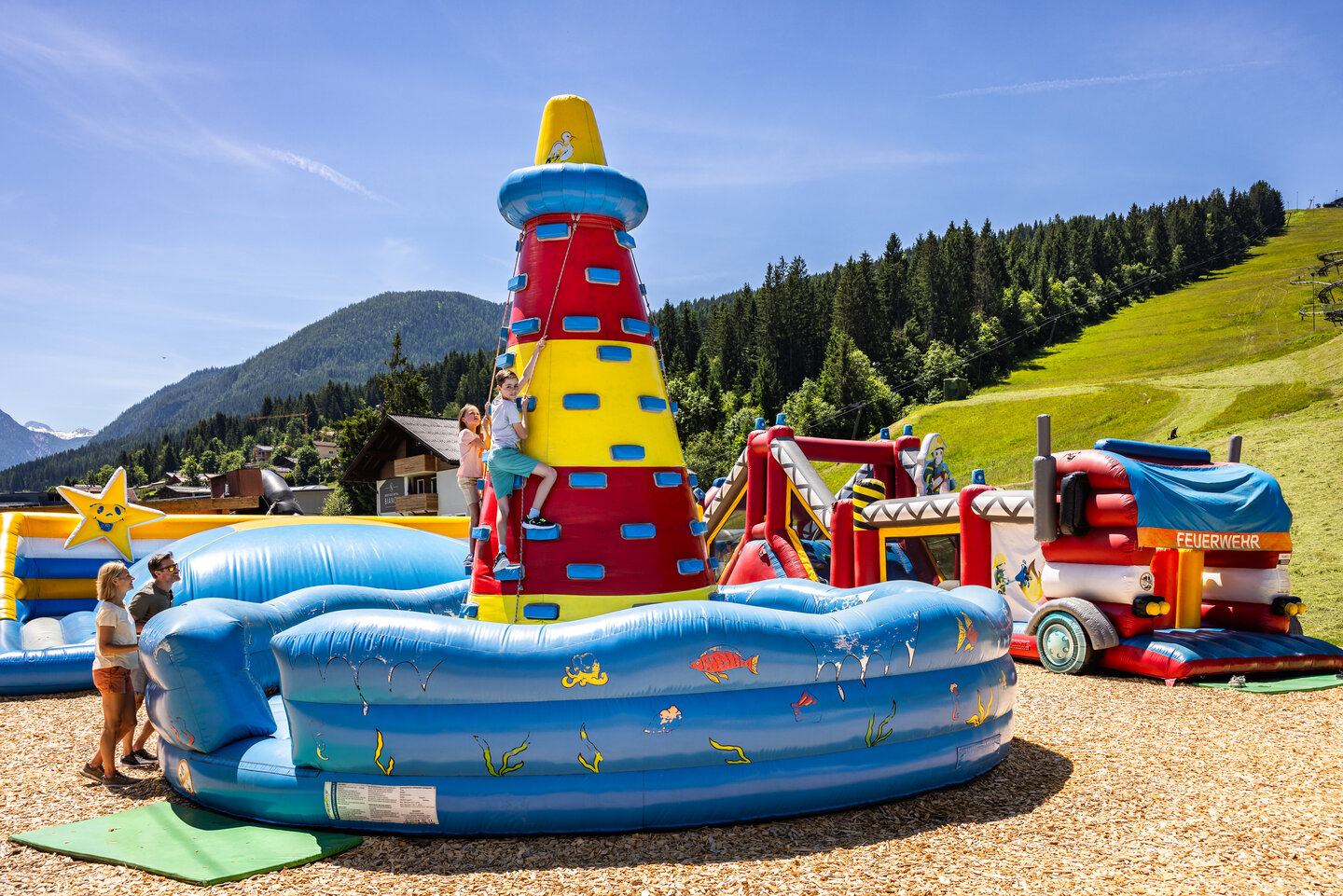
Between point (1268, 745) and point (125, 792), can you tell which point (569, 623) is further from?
point (1268, 745)

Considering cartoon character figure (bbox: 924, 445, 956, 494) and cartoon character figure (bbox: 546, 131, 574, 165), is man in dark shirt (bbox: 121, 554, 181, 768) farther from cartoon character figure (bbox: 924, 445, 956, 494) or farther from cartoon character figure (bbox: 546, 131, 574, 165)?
cartoon character figure (bbox: 924, 445, 956, 494)

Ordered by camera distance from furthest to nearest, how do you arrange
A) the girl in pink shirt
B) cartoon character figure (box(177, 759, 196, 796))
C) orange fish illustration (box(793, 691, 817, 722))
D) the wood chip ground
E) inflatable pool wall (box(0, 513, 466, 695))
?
inflatable pool wall (box(0, 513, 466, 695)) → the girl in pink shirt → cartoon character figure (box(177, 759, 196, 796)) → orange fish illustration (box(793, 691, 817, 722)) → the wood chip ground

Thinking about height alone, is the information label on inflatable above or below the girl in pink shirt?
below

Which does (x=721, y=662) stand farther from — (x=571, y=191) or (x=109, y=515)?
(x=109, y=515)

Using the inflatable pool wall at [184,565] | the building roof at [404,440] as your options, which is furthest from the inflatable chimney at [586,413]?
the building roof at [404,440]

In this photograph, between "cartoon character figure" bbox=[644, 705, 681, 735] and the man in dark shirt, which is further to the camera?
the man in dark shirt

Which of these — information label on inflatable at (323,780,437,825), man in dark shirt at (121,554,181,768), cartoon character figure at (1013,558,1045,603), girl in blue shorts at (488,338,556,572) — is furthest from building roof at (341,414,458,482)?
information label on inflatable at (323,780,437,825)

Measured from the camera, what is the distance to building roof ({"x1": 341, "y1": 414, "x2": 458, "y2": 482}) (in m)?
25.0

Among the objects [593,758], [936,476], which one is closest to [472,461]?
[593,758]

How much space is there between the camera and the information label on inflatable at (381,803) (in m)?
3.93

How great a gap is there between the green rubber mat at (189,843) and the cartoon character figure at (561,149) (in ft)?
14.2

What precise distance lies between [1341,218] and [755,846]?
477 ft

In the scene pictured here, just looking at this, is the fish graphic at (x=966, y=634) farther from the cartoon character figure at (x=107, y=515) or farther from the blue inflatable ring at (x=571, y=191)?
the cartoon character figure at (x=107, y=515)

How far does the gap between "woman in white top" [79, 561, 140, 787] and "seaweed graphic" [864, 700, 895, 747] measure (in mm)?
4521
